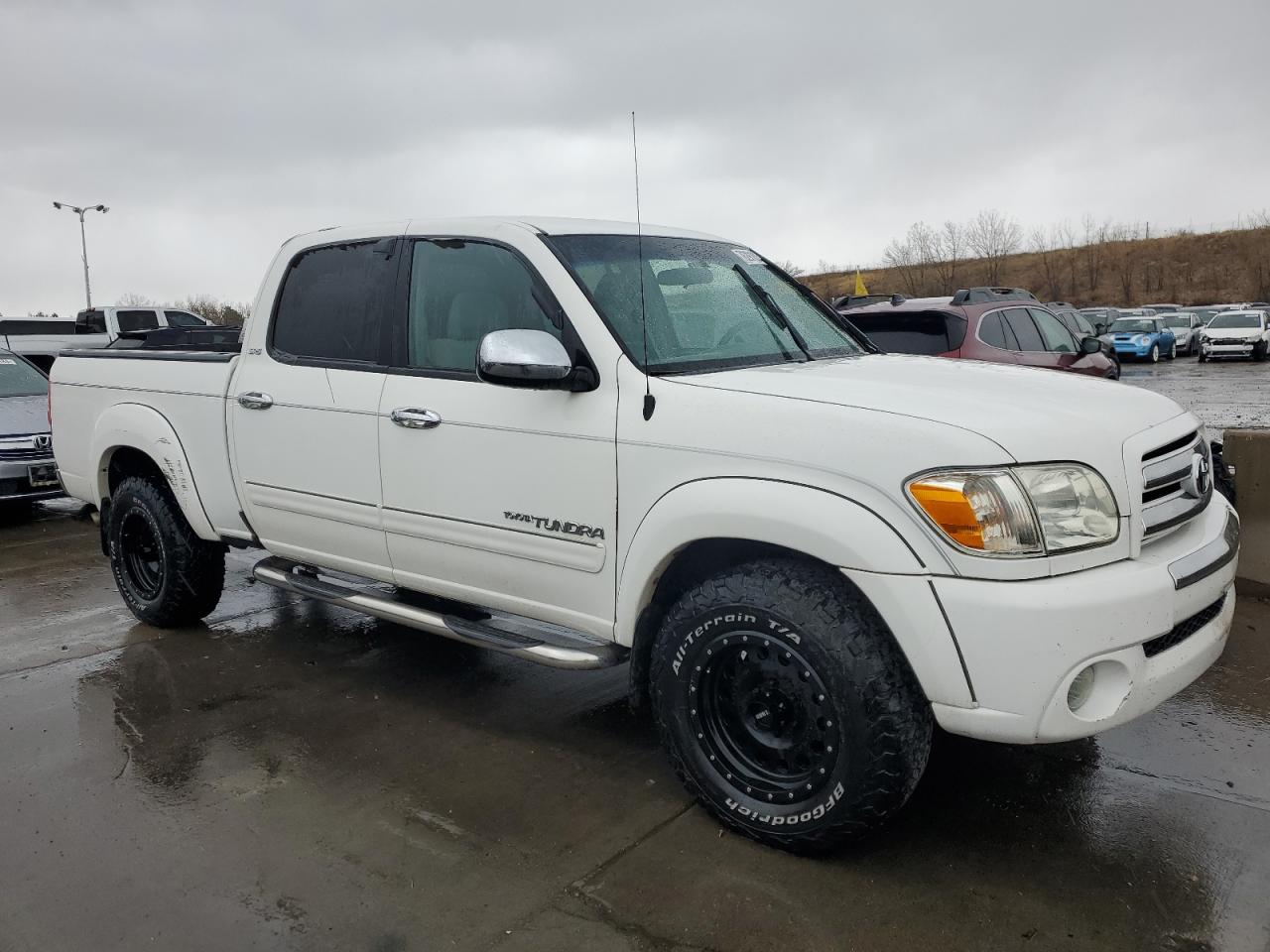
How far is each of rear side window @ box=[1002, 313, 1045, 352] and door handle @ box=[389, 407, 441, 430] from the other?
22.7ft

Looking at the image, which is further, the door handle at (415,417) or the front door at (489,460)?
the door handle at (415,417)

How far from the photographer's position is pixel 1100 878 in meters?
2.96

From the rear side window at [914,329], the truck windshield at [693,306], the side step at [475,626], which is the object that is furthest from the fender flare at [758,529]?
the rear side window at [914,329]

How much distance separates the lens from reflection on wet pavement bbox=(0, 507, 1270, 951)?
2.79 m

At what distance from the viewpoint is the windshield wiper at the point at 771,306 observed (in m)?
3.96

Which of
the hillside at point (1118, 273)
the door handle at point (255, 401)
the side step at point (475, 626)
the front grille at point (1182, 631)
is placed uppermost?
the hillside at point (1118, 273)

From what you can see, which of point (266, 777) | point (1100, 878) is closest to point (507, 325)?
point (266, 777)

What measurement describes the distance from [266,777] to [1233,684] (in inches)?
157

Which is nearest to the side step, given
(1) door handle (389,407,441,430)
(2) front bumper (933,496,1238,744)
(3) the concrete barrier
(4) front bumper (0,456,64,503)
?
(1) door handle (389,407,441,430)

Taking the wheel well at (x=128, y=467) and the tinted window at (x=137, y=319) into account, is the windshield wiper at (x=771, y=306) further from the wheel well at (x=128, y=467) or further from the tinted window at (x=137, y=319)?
the tinted window at (x=137, y=319)

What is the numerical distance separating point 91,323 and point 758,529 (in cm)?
2002

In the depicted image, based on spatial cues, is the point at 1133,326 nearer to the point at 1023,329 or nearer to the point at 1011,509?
the point at 1023,329

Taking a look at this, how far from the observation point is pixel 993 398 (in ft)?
9.98

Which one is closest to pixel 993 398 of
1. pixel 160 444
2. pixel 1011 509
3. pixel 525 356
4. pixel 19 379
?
pixel 1011 509
